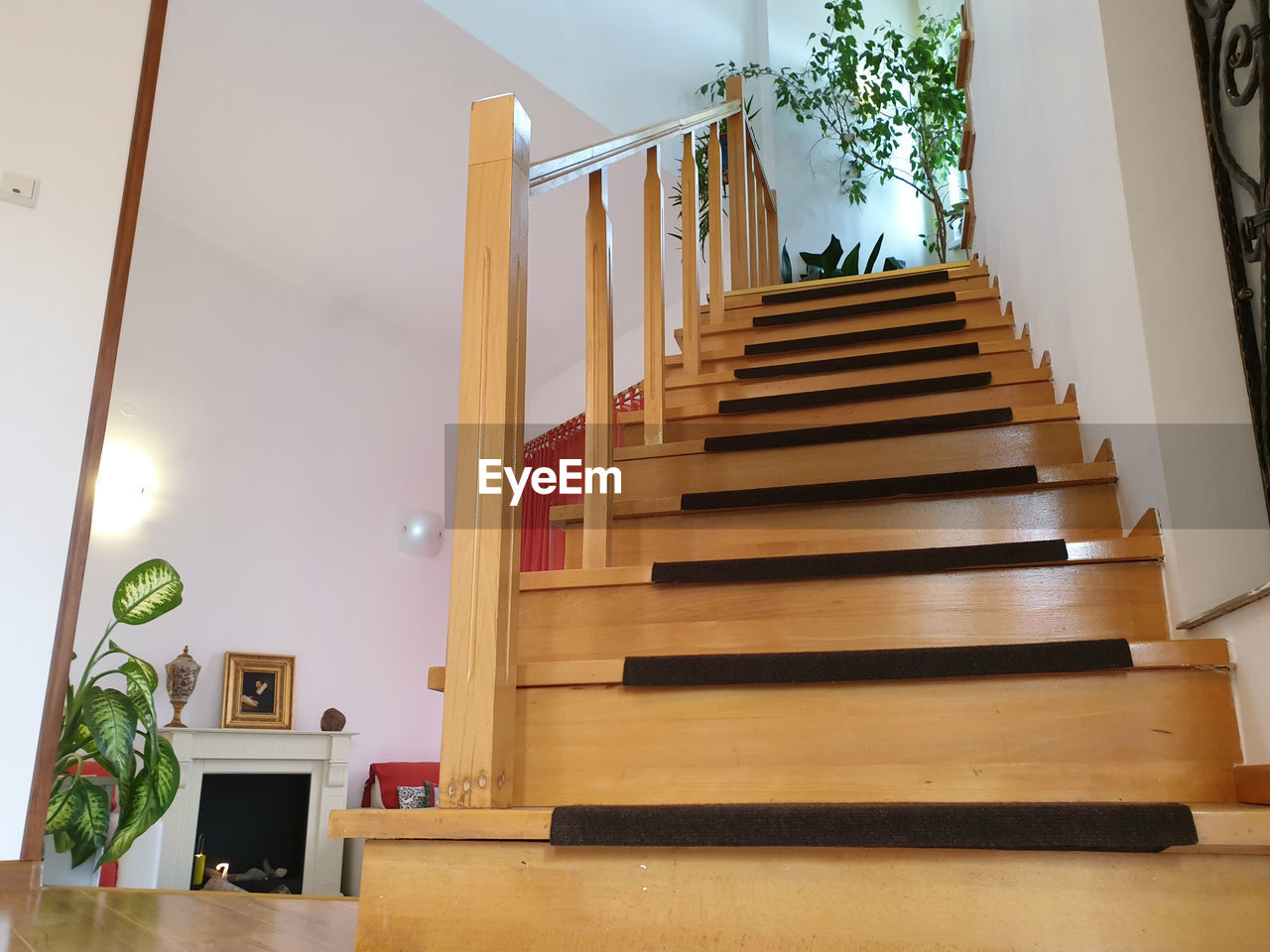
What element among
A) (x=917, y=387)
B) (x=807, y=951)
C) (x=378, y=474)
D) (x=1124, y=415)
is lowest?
(x=807, y=951)

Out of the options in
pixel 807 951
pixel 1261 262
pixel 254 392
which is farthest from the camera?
pixel 254 392

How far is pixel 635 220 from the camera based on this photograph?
198 inches

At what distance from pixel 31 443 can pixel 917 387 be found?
1.98 meters

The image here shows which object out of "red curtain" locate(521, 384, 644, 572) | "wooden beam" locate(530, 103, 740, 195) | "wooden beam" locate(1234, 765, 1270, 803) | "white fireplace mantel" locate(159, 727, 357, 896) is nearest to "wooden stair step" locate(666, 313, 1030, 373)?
"wooden beam" locate(530, 103, 740, 195)

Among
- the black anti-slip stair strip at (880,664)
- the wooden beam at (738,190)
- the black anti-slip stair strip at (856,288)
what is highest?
the wooden beam at (738,190)

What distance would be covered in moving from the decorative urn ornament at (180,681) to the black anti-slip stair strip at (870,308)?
280 centimetres

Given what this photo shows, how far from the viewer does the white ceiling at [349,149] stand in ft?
11.9

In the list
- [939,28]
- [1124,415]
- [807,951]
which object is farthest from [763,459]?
[939,28]

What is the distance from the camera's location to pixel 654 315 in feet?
7.04

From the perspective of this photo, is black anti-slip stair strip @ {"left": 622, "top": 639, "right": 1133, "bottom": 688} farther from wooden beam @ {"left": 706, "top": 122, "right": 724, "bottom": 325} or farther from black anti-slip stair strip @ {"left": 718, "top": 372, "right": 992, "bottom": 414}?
wooden beam @ {"left": 706, "top": 122, "right": 724, "bottom": 325}

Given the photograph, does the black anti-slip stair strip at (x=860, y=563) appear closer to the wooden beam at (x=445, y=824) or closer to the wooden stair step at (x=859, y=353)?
the wooden beam at (x=445, y=824)

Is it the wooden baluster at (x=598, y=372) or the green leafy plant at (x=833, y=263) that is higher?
the green leafy plant at (x=833, y=263)

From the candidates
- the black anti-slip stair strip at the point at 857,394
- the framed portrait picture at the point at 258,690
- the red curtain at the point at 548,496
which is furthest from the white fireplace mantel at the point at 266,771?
the black anti-slip stair strip at the point at 857,394

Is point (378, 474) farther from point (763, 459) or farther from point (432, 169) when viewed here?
point (763, 459)
